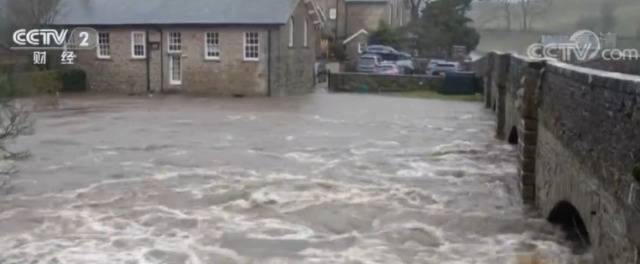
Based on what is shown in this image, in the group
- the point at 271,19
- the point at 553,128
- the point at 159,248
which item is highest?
the point at 271,19

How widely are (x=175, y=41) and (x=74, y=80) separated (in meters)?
5.65

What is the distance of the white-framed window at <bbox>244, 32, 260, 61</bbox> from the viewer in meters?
36.5

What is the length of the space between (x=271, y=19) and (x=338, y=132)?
13716mm

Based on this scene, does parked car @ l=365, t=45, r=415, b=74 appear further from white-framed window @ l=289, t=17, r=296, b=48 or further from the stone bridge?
the stone bridge

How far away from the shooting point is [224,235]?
442 inches

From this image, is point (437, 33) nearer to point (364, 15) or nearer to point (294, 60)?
point (364, 15)

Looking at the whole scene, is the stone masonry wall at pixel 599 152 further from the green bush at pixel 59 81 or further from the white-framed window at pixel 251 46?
the white-framed window at pixel 251 46

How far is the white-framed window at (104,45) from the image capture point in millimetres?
39000

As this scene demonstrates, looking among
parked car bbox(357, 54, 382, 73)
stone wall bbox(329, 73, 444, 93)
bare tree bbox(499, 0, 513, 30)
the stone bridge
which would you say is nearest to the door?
stone wall bbox(329, 73, 444, 93)

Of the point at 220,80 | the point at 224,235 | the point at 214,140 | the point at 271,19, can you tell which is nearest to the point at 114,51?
the point at 220,80

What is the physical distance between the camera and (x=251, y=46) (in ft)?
120

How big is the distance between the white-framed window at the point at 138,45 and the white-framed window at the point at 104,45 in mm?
1500

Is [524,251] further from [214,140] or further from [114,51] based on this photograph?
[114,51]

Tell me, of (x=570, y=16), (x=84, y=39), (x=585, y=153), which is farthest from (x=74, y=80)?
(x=585, y=153)
